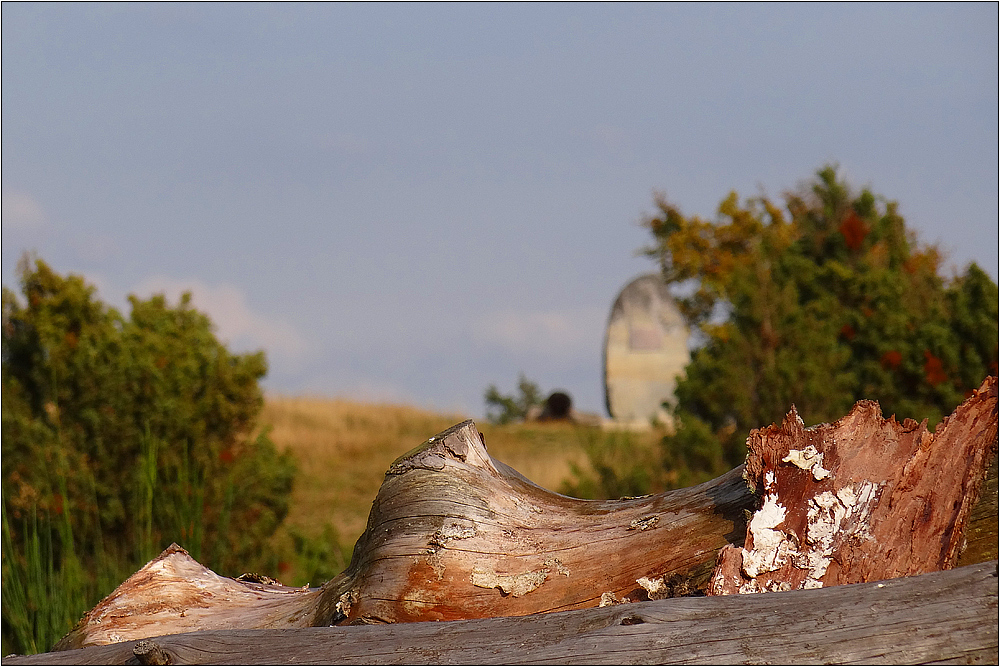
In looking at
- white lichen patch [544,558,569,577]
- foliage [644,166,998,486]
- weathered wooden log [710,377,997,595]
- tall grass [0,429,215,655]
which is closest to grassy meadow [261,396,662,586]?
foliage [644,166,998,486]

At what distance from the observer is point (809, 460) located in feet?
7.57

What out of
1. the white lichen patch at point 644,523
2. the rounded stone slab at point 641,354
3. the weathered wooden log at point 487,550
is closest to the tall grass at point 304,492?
the rounded stone slab at point 641,354

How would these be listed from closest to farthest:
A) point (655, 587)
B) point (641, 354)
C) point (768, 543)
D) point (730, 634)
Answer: point (730, 634), point (768, 543), point (655, 587), point (641, 354)

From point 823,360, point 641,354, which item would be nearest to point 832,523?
point 823,360

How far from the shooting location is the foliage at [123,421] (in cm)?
600

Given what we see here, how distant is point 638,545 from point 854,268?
377 inches

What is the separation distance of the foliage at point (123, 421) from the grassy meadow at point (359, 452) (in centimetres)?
86

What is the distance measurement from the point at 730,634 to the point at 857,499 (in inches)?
28.8

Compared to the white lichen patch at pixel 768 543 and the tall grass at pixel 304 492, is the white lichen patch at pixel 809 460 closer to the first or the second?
the white lichen patch at pixel 768 543

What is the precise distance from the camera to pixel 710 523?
246cm

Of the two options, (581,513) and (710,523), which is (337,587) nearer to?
(581,513)

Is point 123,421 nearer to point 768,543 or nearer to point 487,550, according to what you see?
point 487,550

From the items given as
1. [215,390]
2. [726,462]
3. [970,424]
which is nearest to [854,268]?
[726,462]

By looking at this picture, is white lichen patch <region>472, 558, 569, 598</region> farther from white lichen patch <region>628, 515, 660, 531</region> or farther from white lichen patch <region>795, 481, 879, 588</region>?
white lichen patch <region>795, 481, 879, 588</region>
